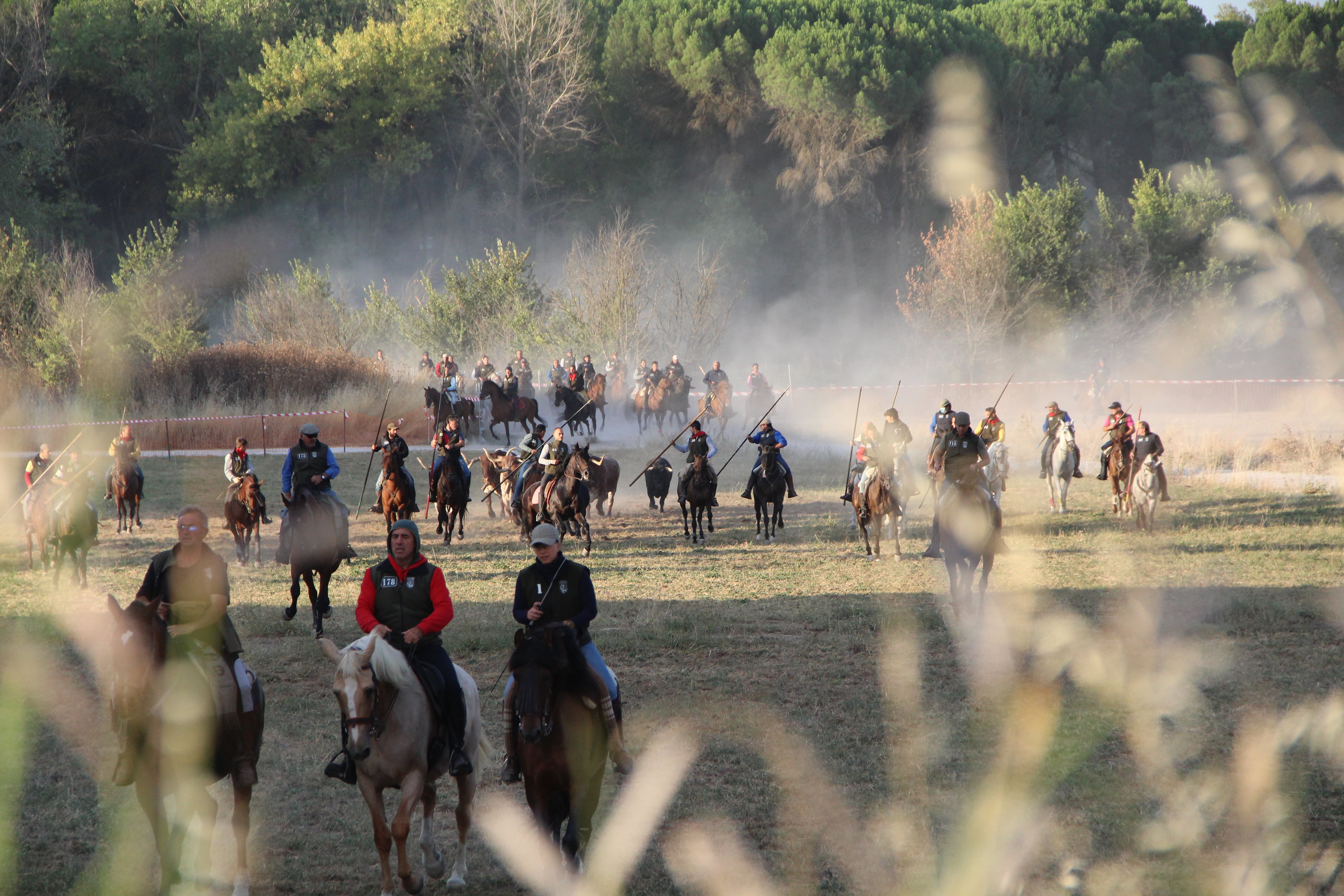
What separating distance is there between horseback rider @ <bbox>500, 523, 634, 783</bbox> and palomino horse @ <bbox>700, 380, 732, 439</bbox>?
2773cm

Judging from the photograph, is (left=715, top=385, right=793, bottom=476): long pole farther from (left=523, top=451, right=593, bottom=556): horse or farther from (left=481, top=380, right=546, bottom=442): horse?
(left=481, top=380, right=546, bottom=442): horse

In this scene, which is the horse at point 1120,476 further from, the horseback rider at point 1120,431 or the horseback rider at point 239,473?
the horseback rider at point 239,473

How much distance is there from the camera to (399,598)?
7.00 meters

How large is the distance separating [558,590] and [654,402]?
29.9 m

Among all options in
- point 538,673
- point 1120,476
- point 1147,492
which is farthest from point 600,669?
point 1120,476

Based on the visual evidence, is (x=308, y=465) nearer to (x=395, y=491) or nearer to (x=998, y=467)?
(x=395, y=491)

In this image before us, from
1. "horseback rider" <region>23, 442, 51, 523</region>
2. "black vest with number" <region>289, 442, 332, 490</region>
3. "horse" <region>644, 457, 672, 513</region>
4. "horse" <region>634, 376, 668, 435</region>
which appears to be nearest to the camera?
"black vest with number" <region>289, 442, 332, 490</region>

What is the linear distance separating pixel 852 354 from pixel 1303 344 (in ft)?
72.5

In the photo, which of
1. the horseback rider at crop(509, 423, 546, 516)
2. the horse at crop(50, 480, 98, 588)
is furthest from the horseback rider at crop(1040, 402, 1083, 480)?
the horse at crop(50, 480, 98, 588)

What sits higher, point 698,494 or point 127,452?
point 127,452

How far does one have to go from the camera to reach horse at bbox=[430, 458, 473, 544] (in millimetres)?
18906

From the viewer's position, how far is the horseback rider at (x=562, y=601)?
22.1 ft

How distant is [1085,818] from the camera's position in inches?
299

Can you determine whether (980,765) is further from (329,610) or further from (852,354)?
(852,354)
